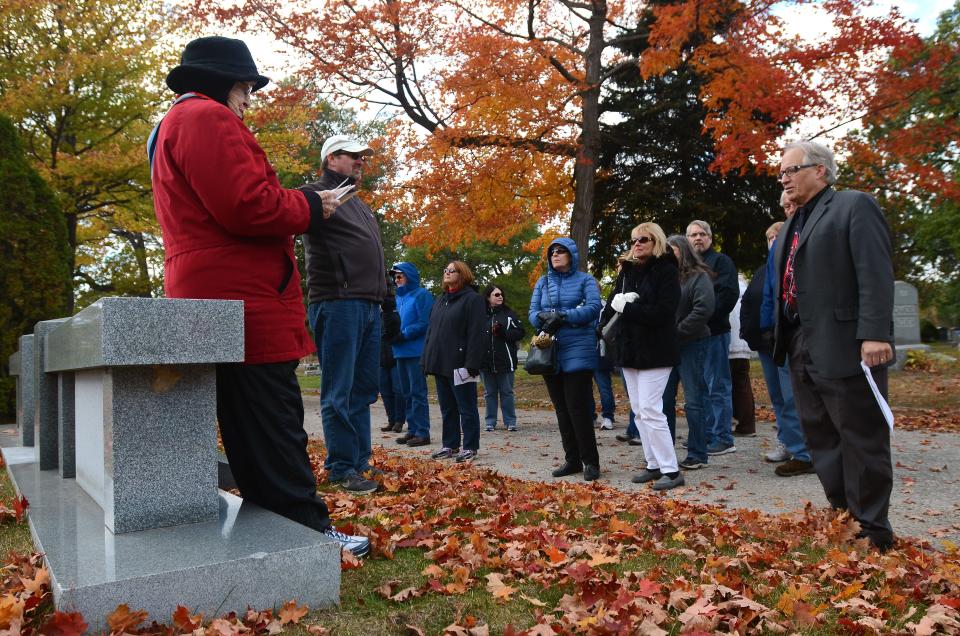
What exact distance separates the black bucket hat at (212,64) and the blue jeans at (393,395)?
7.61 metres

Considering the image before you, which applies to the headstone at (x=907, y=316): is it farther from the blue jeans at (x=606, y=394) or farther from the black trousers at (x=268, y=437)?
the black trousers at (x=268, y=437)

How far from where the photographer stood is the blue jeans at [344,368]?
5039 mm

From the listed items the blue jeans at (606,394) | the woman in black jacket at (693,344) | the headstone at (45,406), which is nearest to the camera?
the headstone at (45,406)

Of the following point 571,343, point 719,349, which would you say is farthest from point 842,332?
point 719,349

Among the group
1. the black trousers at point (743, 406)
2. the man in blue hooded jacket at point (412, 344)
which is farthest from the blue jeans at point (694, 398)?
the man in blue hooded jacket at point (412, 344)

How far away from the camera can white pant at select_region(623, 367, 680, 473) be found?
5.82m

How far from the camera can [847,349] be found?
12.8 feet

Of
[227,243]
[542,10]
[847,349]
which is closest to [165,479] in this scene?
[227,243]

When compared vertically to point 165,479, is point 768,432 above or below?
below

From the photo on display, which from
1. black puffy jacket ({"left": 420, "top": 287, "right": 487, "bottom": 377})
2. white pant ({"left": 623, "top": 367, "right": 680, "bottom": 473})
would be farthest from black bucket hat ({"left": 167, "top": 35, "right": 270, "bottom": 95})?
black puffy jacket ({"left": 420, "top": 287, "right": 487, "bottom": 377})

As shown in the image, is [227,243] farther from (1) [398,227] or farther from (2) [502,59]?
(1) [398,227]

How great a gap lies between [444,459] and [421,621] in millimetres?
5033

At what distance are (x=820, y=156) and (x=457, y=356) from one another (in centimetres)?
439

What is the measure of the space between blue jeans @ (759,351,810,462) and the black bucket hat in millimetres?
4828
